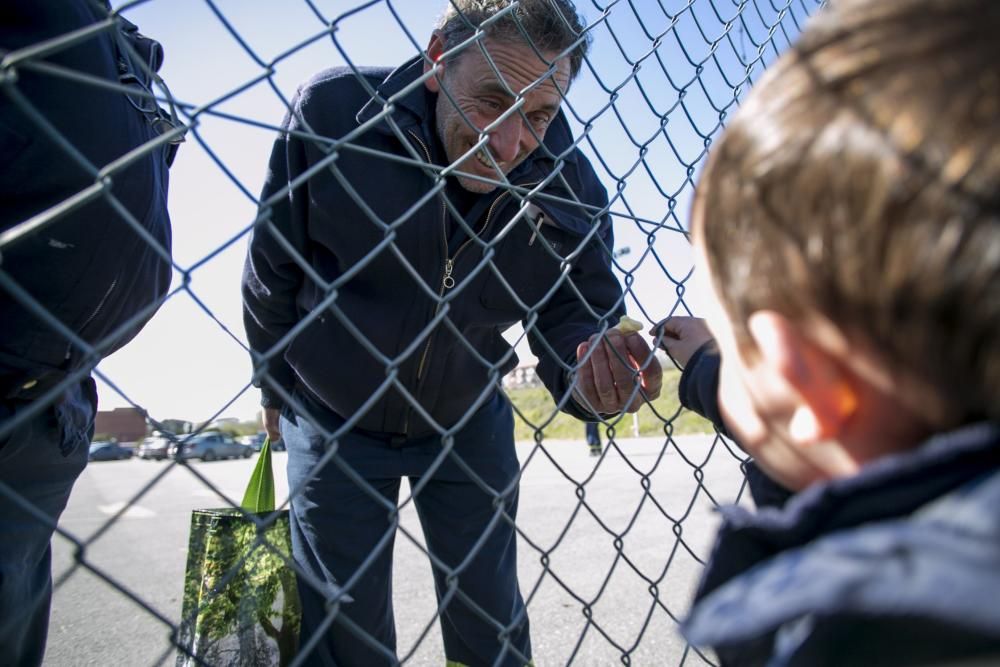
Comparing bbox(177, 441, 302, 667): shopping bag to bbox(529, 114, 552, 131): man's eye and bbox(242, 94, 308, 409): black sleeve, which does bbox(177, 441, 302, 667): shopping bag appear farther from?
bbox(529, 114, 552, 131): man's eye

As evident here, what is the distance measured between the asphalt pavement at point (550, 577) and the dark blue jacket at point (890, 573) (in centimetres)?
67

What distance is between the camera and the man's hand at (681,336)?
1.79m

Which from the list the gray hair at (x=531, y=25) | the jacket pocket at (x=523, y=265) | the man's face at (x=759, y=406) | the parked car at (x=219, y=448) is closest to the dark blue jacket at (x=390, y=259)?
the jacket pocket at (x=523, y=265)

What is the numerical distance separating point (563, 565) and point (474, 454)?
216 centimetres

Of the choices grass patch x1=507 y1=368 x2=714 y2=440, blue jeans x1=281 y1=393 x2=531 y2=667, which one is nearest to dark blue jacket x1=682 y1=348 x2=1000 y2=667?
blue jeans x1=281 y1=393 x2=531 y2=667

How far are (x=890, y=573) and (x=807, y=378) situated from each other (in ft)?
0.78

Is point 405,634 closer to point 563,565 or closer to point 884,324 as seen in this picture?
point 563,565

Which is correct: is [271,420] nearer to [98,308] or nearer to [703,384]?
[98,308]

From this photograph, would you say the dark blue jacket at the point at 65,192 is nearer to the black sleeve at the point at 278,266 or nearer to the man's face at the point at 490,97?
the black sleeve at the point at 278,266

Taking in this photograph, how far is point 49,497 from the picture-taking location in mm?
1620

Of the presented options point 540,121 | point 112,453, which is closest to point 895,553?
point 540,121

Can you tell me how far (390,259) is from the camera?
1952mm

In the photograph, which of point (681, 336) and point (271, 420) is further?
point (271, 420)

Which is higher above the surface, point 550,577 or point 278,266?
point 278,266
